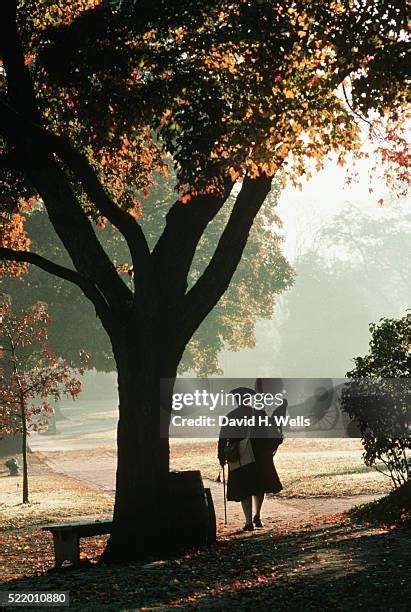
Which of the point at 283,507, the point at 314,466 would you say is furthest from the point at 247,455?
the point at 314,466

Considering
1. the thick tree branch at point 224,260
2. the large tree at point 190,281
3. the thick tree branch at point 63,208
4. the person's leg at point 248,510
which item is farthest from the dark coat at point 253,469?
the large tree at point 190,281

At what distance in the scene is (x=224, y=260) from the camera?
11.4 m

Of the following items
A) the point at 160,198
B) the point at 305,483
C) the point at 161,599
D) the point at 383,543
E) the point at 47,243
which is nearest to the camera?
the point at 161,599

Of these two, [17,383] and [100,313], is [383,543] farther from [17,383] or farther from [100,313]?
[17,383]

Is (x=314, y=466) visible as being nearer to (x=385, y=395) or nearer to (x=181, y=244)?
(x=385, y=395)

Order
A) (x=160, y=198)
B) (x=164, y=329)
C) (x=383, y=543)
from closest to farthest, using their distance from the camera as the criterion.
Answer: (x=383, y=543), (x=164, y=329), (x=160, y=198)

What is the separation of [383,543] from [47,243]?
32466 millimetres

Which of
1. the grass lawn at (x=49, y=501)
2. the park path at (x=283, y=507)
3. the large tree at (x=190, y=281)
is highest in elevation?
the large tree at (x=190, y=281)

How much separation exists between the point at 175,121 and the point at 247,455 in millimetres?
4949

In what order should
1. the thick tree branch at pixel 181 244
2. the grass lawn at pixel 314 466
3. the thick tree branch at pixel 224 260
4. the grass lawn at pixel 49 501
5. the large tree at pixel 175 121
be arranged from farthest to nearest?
1. the grass lawn at pixel 314 466
2. the grass lawn at pixel 49 501
3. the thick tree branch at pixel 181 244
4. the thick tree branch at pixel 224 260
5. the large tree at pixel 175 121

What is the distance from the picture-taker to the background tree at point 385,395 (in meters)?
12.9

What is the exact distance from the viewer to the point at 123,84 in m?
11.1

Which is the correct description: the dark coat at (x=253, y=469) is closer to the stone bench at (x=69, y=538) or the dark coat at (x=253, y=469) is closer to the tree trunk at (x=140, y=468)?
the tree trunk at (x=140, y=468)

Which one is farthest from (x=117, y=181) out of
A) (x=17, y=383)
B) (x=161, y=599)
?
(x=17, y=383)
